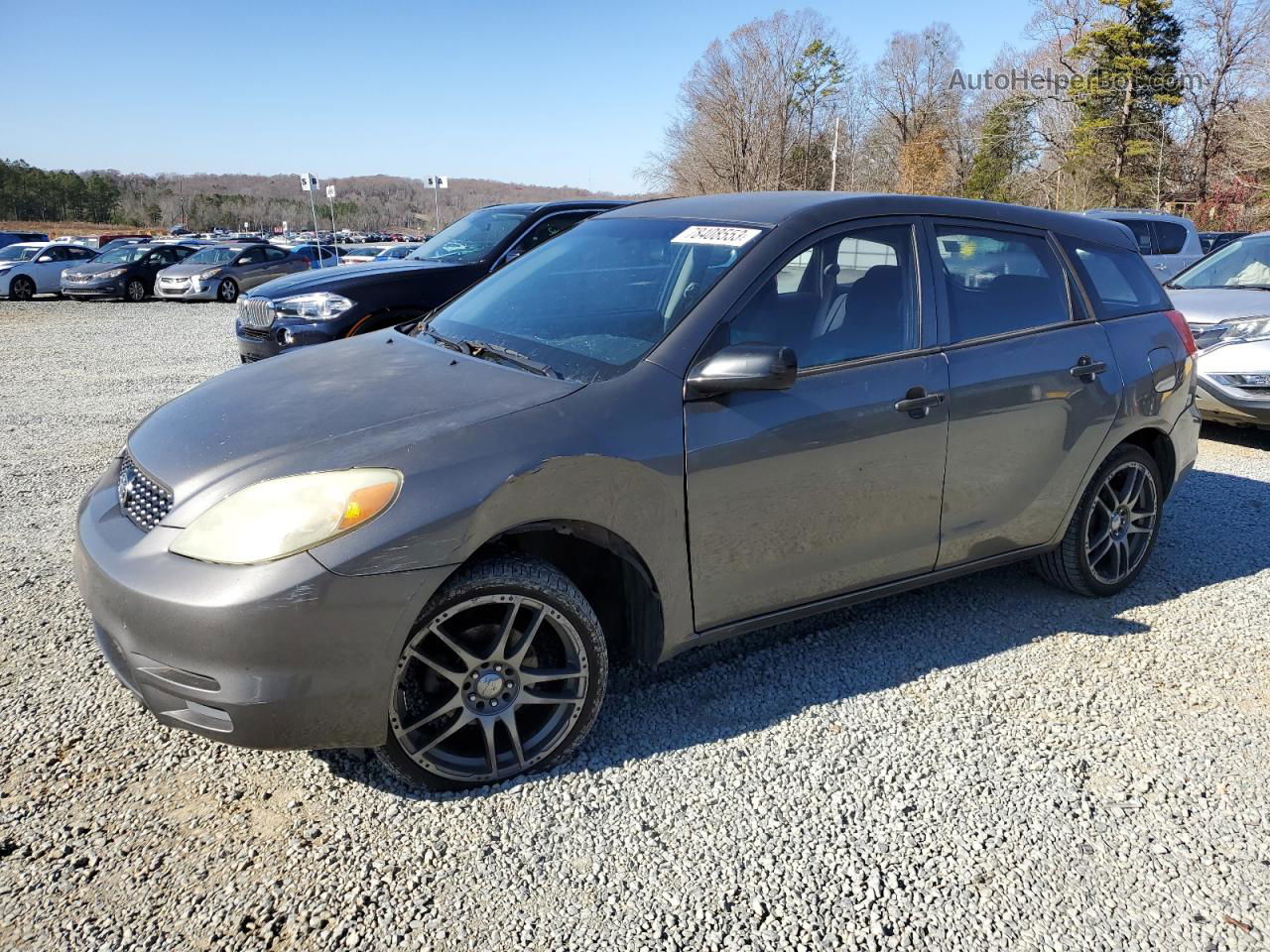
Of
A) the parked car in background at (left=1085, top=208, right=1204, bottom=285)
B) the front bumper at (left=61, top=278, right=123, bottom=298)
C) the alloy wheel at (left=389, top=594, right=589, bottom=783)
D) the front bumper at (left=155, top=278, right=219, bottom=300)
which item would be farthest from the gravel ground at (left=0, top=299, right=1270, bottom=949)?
the front bumper at (left=61, top=278, right=123, bottom=298)

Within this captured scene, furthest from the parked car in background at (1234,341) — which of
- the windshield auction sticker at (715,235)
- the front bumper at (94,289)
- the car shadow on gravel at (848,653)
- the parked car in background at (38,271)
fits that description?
the parked car in background at (38,271)

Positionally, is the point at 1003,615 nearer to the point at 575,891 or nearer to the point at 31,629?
the point at 575,891

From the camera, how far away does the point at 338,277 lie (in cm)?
738

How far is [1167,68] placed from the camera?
138 feet

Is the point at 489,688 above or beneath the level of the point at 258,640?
beneath

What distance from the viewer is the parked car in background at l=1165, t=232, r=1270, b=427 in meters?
6.79

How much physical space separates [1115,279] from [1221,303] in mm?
4231

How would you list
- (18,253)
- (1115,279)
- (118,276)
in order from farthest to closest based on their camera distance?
(18,253)
(118,276)
(1115,279)

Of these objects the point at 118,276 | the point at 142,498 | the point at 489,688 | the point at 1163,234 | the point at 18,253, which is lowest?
the point at 489,688

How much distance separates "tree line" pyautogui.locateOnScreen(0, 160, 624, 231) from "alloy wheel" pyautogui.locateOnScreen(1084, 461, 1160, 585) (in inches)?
2760

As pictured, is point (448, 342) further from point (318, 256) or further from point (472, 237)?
point (318, 256)

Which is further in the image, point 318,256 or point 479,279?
point 318,256

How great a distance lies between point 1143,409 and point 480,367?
2.93 meters

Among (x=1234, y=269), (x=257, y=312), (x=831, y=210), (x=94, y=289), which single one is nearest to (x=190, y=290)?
(x=94, y=289)
